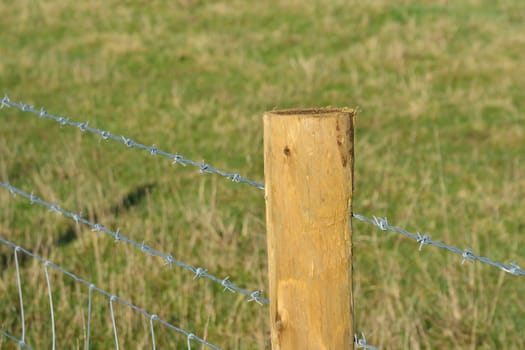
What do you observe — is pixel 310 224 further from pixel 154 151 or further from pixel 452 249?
pixel 154 151

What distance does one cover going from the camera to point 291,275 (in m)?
2.30

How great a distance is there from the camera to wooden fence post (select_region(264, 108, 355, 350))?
220 centimetres

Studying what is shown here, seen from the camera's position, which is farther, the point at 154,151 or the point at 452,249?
the point at 154,151

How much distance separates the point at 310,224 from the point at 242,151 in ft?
20.2

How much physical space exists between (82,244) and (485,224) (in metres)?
2.75

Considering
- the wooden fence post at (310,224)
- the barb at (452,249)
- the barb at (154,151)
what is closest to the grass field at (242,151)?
the barb at (154,151)

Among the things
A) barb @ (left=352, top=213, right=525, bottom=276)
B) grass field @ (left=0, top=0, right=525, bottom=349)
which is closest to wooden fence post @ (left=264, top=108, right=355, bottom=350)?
barb @ (left=352, top=213, right=525, bottom=276)

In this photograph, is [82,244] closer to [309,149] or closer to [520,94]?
[309,149]

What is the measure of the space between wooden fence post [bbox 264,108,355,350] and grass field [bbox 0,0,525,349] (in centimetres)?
192

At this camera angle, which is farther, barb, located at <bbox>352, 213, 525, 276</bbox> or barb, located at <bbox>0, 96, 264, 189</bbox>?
barb, located at <bbox>0, 96, 264, 189</bbox>

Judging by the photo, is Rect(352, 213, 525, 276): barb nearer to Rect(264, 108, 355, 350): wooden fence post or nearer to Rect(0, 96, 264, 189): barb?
Rect(264, 108, 355, 350): wooden fence post

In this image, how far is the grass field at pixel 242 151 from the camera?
4.86m

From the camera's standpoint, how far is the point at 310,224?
2.24m

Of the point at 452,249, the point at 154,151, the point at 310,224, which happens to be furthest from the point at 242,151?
the point at 310,224
